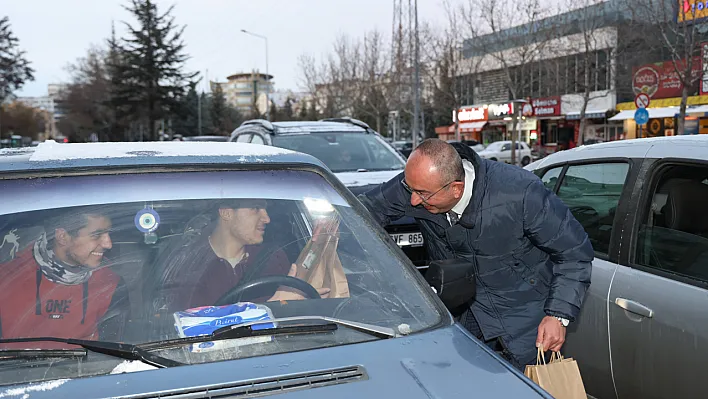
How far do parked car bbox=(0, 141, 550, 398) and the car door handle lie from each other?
106 cm

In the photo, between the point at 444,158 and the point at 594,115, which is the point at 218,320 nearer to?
the point at 444,158

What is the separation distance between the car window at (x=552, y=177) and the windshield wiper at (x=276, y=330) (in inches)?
96.6

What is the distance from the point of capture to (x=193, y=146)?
2508 millimetres

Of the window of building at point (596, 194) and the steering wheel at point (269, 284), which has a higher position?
the window of building at point (596, 194)

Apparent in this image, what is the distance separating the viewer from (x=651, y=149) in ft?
10.4

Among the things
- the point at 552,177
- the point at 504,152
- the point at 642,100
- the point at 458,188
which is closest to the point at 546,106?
the point at 504,152

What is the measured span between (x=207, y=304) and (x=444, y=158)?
1167 millimetres

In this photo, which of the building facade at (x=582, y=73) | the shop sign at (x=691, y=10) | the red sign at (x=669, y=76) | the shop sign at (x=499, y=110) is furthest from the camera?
the shop sign at (x=499, y=110)

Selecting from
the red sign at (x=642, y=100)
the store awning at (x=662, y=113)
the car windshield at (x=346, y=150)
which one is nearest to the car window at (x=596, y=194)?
the car windshield at (x=346, y=150)

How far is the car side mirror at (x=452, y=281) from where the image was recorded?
2.26 m

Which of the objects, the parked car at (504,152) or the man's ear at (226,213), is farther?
the parked car at (504,152)

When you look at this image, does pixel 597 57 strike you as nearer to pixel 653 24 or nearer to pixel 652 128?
pixel 652 128

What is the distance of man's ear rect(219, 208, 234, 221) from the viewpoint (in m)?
2.23

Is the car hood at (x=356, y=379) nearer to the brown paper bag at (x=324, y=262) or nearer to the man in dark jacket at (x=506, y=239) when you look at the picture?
the brown paper bag at (x=324, y=262)
